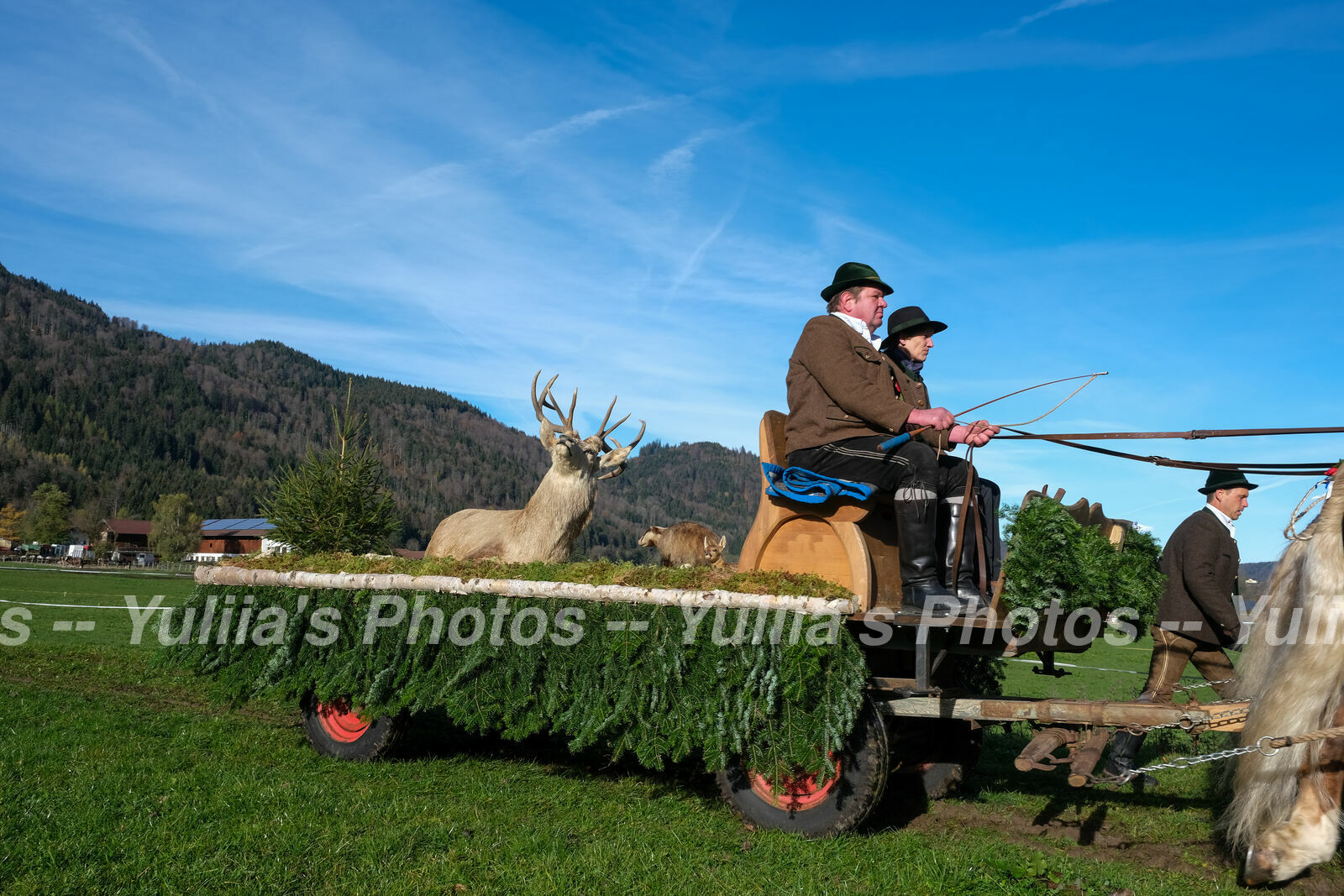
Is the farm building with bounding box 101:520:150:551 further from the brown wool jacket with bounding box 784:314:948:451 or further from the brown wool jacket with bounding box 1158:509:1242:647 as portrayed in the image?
the brown wool jacket with bounding box 1158:509:1242:647

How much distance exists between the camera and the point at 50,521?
8725cm

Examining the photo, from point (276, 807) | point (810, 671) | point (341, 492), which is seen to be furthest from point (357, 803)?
point (341, 492)

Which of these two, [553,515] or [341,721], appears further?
[553,515]

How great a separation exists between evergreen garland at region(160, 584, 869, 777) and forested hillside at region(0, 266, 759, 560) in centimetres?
6328

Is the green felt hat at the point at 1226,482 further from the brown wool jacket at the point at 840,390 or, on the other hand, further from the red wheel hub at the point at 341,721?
the red wheel hub at the point at 341,721

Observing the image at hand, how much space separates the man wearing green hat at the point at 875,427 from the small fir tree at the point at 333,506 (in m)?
8.77

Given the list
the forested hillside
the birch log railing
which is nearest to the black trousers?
the birch log railing

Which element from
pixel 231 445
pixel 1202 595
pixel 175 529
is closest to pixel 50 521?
pixel 175 529

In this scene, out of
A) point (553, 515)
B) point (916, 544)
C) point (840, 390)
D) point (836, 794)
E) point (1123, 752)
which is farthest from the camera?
point (553, 515)

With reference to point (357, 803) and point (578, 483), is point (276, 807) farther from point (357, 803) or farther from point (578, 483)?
point (578, 483)

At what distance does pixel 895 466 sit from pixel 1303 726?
6.42ft

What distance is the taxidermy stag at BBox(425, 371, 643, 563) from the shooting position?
8156 millimetres

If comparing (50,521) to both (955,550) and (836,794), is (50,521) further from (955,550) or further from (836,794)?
(955,550)

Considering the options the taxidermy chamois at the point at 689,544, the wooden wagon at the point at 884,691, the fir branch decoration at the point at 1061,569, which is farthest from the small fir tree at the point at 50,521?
the fir branch decoration at the point at 1061,569
